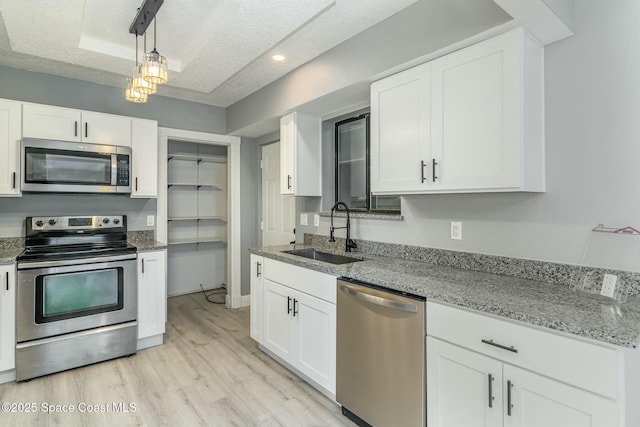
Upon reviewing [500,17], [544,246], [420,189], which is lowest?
[544,246]

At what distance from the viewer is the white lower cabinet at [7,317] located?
96.9 inches

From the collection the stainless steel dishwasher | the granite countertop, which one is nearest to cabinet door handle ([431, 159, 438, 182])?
the granite countertop

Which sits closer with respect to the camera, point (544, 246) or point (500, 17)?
point (500, 17)

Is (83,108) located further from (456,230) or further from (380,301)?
(456,230)

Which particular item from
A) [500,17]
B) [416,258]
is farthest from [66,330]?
[500,17]

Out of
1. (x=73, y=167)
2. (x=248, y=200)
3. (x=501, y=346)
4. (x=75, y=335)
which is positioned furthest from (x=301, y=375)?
(x=73, y=167)

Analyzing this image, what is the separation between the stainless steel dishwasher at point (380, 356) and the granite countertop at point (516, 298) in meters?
0.10

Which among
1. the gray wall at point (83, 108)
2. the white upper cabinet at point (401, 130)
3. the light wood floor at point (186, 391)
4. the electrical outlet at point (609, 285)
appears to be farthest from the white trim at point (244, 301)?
the electrical outlet at point (609, 285)

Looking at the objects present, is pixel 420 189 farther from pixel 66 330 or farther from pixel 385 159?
pixel 66 330

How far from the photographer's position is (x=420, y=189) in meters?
2.06

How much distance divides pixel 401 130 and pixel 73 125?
2822 mm

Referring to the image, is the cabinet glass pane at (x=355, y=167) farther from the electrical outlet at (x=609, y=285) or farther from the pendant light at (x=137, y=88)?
the pendant light at (x=137, y=88)

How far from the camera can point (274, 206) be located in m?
4.20

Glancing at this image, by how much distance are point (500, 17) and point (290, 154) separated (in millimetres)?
1952
